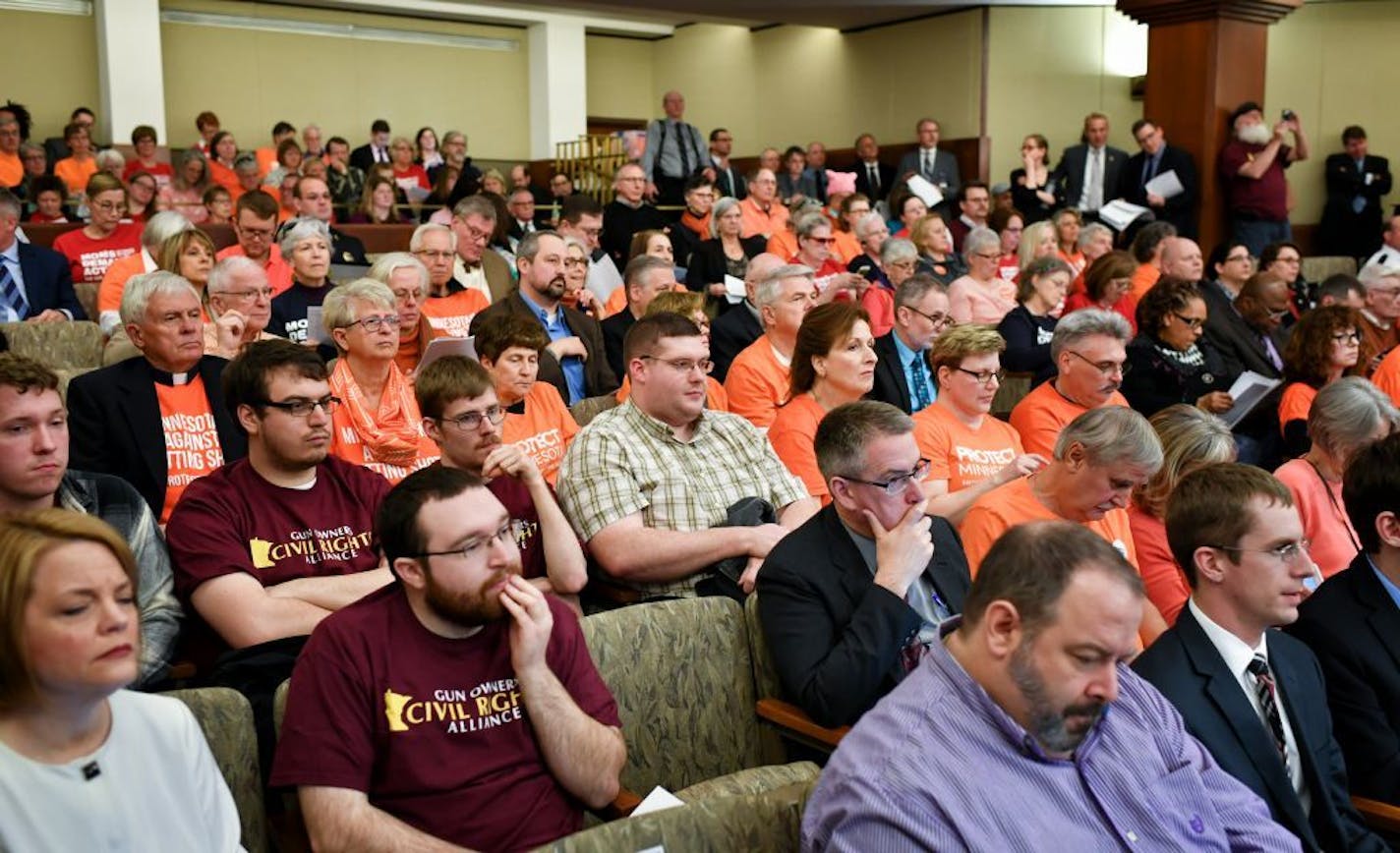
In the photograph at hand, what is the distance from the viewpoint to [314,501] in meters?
2.70

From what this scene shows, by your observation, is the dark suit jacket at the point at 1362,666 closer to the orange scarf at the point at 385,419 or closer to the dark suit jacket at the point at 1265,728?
the dark suit jacket at the point at 1265,728

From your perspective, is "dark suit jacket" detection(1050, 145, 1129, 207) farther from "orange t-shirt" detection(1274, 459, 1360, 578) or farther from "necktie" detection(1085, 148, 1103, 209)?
"orange t-shirt" detection(1274, 459, 1360, 578)

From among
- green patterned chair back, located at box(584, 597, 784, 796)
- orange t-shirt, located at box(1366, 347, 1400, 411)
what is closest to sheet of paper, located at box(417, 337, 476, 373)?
green patterned chair back, located at box(584, 597, 784, 796)

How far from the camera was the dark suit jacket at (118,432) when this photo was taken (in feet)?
10.5

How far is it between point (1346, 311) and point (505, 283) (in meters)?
3.57

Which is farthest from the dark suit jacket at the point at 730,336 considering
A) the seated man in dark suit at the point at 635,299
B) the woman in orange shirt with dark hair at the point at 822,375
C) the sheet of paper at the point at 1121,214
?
the sheet of paper at the point at 1121,214

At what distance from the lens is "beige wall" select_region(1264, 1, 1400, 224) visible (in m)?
11.6

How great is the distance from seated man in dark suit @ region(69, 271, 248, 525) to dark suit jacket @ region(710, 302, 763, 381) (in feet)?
7.44

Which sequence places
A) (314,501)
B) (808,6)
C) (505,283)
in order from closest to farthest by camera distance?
(314,501), (505,283), (808,6)

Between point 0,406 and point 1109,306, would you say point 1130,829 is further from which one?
point 1109,306

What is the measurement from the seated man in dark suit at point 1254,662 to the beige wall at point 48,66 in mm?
13228

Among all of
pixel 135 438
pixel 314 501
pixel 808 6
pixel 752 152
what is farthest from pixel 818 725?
pixel 752 152

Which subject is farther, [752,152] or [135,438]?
[752,152]

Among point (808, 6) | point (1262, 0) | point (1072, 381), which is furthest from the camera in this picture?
point (808, 6)
